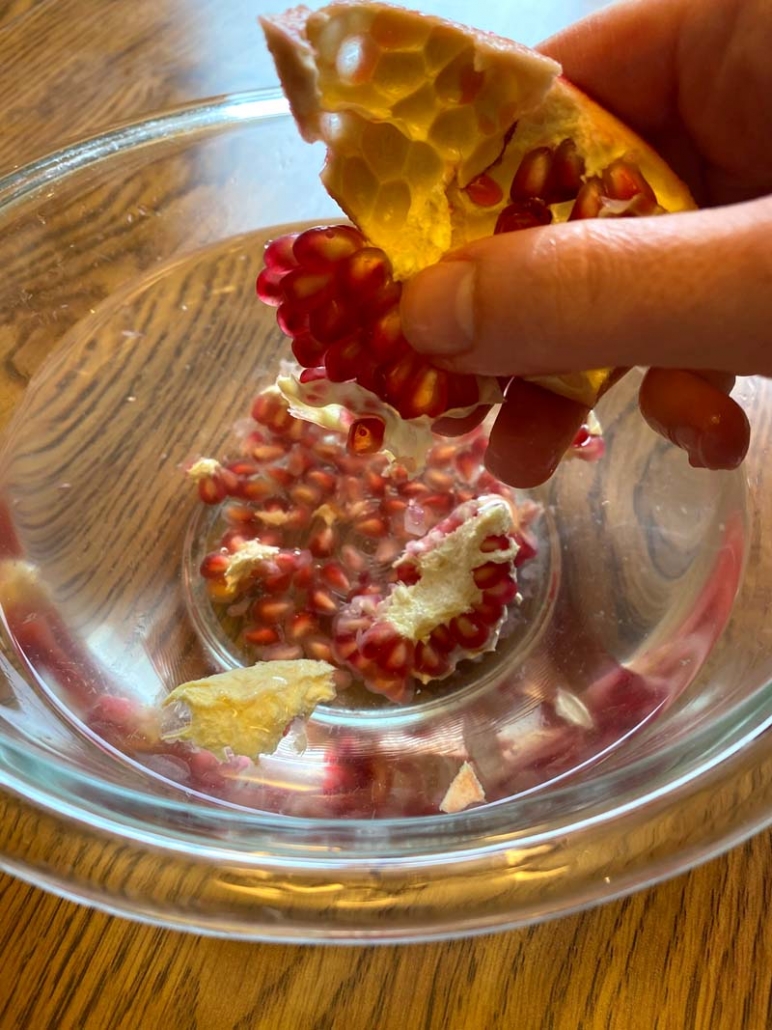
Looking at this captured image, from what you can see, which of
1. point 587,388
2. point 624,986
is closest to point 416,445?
point 587,388

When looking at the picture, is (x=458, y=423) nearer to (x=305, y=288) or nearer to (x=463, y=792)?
(x=305, y=288)

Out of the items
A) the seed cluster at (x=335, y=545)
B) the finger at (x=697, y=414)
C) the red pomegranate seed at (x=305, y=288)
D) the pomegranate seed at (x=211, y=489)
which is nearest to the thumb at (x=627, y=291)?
the red pomegranate seed at (x=305, y=288)

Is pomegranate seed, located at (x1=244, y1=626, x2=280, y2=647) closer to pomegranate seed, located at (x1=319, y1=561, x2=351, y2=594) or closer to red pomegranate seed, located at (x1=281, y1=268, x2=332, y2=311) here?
pomegranate seed, located at (x1=319, y1=561, x2=351, y2=594)

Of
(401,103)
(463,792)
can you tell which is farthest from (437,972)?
(401,103)

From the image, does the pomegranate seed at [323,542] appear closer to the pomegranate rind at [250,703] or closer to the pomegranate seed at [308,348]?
the pomegranate rind at [250,703]

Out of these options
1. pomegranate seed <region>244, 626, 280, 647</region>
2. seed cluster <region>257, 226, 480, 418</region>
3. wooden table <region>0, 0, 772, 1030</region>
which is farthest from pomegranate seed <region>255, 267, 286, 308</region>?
wooden table <region>0, 0, 772, 1030</region>
